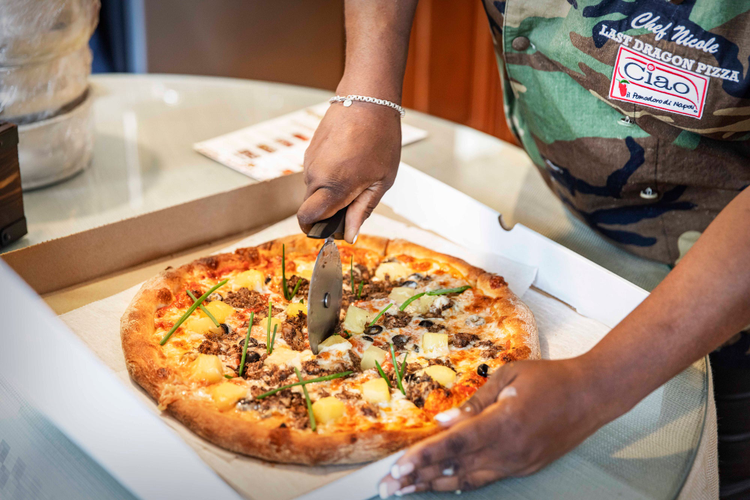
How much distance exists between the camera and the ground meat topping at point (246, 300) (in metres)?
1.29

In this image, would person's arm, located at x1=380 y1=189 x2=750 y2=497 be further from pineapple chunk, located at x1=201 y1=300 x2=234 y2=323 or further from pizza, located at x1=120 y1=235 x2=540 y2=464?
pineapple chunk, located at x1=201 y1=300 x2=234 y2=323

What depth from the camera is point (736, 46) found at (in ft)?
3.49

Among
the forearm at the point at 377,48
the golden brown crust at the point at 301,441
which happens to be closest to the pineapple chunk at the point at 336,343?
the golden brown crust at the point at 301,441

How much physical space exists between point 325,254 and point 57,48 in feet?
2.56

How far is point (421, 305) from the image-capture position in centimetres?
130

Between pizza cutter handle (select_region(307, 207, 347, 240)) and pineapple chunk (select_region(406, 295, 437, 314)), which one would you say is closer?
pizza cutter handle (select_region(307, 207, 347, 240))

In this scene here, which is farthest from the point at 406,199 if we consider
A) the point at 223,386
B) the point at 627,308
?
the point at 223,386

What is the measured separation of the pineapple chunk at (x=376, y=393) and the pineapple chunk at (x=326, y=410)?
0.20ft

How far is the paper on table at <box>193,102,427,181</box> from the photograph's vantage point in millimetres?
1753

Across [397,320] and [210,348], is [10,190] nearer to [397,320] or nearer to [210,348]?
[210,348]

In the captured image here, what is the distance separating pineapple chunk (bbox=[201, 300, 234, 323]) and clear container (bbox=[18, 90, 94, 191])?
58 centimetres

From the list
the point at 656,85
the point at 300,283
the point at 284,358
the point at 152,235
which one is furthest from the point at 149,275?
the point at 656,85

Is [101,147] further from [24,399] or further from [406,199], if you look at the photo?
[24,399]

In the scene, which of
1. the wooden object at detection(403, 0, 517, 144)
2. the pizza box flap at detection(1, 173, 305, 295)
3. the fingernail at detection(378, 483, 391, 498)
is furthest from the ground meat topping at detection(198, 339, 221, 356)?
the wooden object at detection(403, 0, 517, 144)
